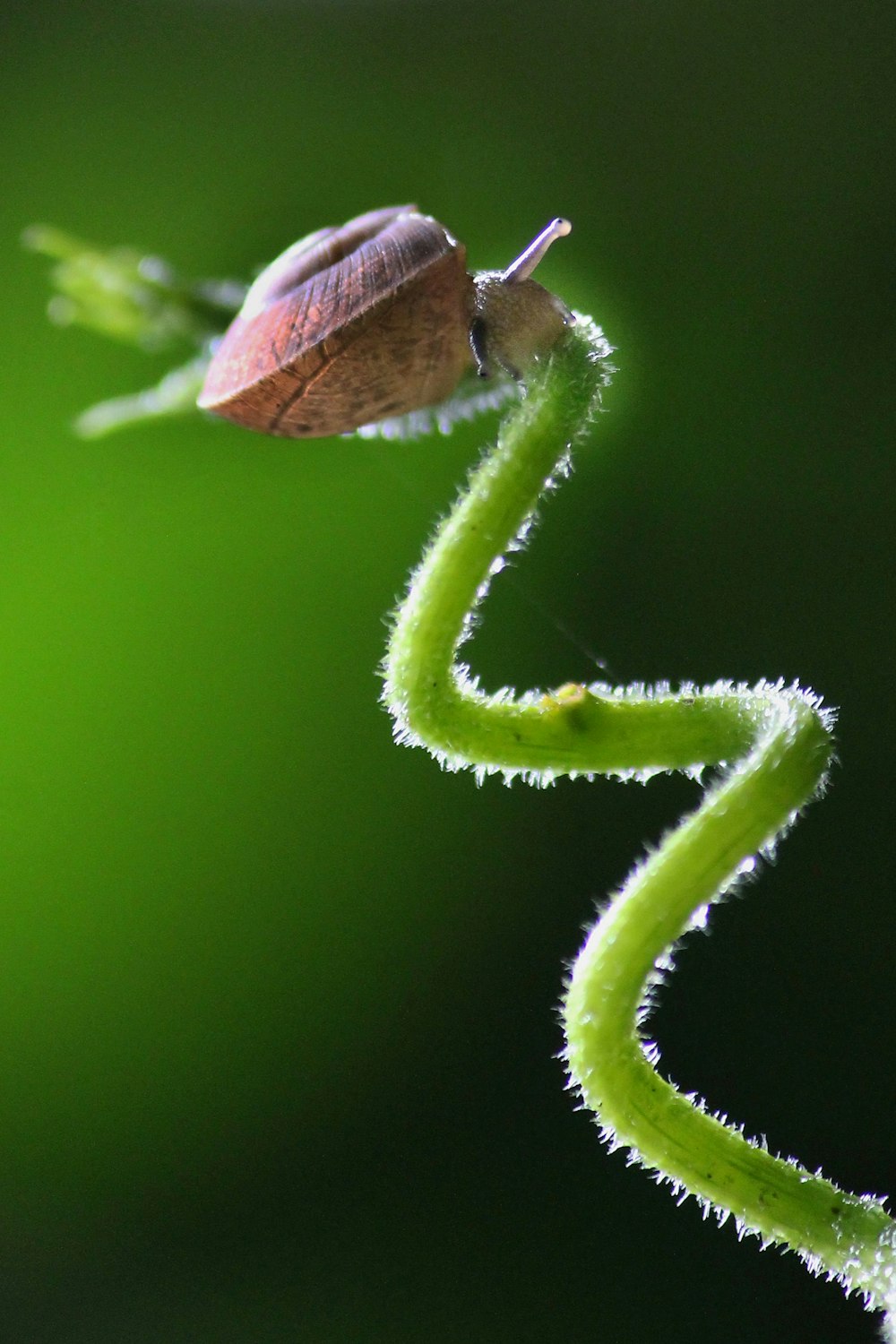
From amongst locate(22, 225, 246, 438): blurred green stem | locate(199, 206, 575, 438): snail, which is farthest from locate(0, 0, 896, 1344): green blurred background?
locate(199, 206, 575, 438): snail

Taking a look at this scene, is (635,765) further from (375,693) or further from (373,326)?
(375,693)

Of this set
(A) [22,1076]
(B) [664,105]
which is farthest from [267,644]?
(B) [664,105]

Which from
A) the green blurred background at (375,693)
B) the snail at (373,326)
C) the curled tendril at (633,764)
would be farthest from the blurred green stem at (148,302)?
the green blurred background at (375,693)

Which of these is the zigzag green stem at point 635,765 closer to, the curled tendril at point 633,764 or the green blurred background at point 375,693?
the curled tendril at point 633,764

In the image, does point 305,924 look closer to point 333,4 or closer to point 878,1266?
point 878,1266

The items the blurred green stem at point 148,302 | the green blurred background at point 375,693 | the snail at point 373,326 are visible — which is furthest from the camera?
the green blurred background at point 375,693

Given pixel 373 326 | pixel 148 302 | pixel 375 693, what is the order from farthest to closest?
pixel 375 693
pixel 148 302
pixel 373 326

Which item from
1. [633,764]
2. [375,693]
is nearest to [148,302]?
[633,764]
